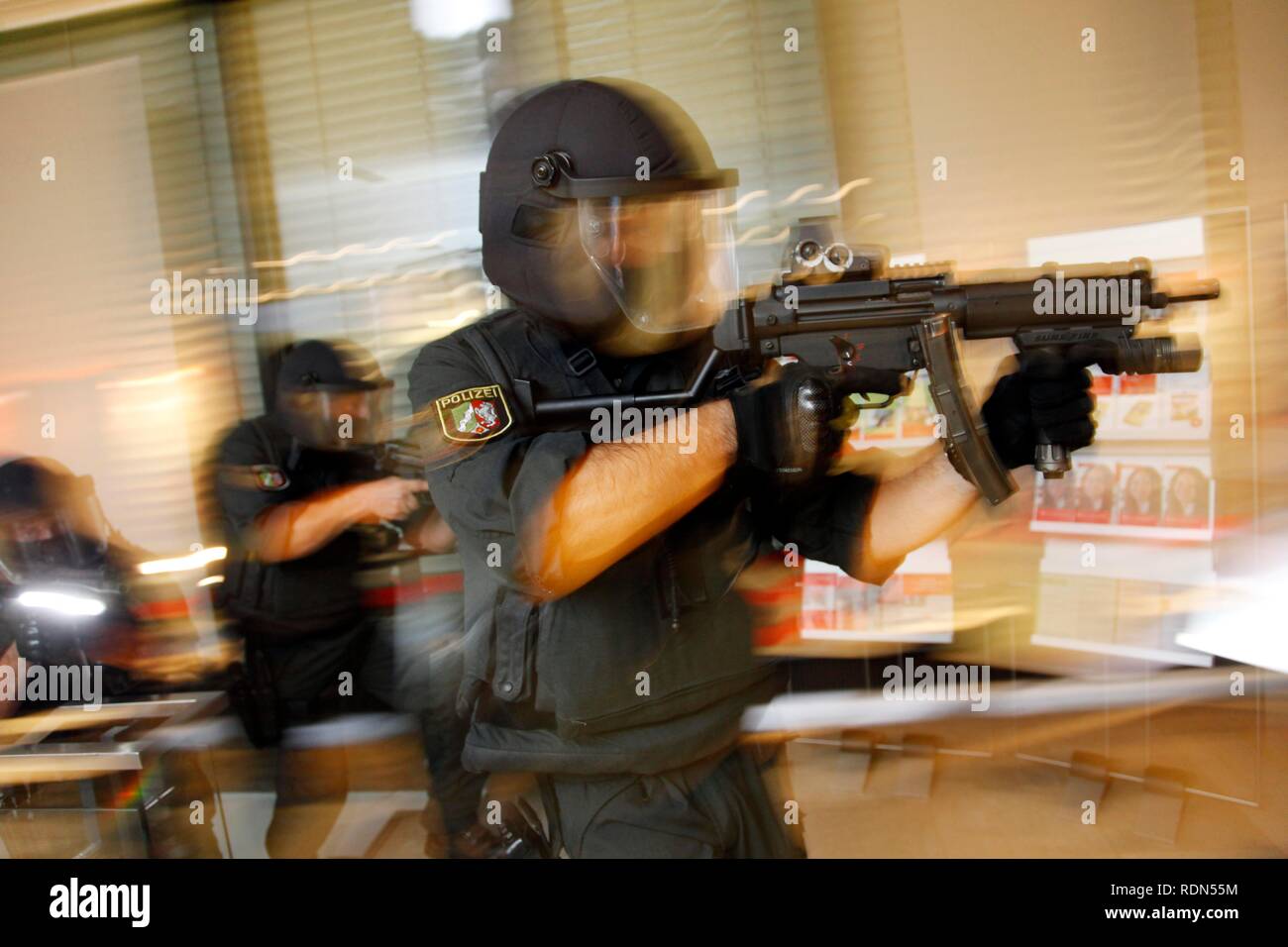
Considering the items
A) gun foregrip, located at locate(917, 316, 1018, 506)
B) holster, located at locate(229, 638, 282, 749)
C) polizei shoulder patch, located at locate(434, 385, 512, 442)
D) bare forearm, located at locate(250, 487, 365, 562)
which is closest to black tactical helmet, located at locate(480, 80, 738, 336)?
polizei shoulder patch, located at locate(434, 385, 512, 442)

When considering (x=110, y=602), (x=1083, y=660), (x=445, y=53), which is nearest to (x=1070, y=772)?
(x=1083, y=660)

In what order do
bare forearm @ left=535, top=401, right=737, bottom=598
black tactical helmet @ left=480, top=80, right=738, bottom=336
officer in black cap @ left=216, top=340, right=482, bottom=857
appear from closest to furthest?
bare forearm @ left=535, top=401, right=737, bottom=598 → black tactical helmet @ left=480, top=80, right=738, bottom=336 → officer in black cap @ left=216, top=340, right=482, bottom=857

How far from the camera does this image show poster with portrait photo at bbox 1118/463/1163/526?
222cm

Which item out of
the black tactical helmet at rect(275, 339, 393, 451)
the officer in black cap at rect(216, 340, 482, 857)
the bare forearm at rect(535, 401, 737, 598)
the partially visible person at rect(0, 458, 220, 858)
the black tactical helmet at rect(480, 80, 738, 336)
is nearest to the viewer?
the bare forearm at rect(535, 401, 737, 598)

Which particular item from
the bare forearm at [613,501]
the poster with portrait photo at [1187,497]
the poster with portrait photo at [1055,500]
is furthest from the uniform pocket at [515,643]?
the poster with portrait photo at [1187,497]

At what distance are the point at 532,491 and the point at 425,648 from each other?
1.53 m

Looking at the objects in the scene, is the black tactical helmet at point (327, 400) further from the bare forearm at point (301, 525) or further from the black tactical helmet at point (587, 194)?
the black tactical helmet at point (587, 194)

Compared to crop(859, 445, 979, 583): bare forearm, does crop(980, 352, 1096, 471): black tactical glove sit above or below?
above

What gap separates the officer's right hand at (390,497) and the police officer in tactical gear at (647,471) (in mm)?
962

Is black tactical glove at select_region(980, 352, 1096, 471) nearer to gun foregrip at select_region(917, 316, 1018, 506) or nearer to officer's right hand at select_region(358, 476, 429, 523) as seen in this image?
gun foregrip at select_region(917, 316, 1018, 506)

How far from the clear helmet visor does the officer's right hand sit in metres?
1.07

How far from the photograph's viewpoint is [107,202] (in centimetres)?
321

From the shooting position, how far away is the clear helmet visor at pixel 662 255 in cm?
112

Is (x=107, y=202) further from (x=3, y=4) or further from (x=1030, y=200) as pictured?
(x=1030, y=200)
